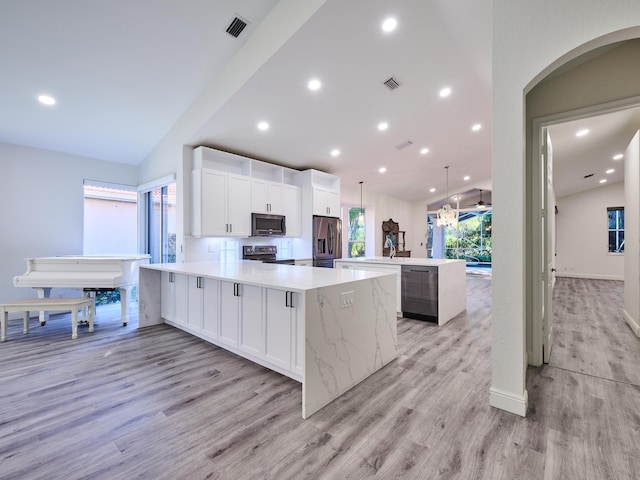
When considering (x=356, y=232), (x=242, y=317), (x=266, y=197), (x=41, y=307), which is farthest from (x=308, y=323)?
(x=356, y=232)

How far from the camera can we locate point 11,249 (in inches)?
168

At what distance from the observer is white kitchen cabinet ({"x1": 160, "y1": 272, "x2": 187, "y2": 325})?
3.47 meters

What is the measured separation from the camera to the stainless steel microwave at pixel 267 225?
5.09 metres

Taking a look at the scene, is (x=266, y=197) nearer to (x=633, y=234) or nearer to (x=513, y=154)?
(x=513, y=154)

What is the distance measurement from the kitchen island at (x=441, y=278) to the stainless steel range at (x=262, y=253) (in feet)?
Result: 4.43

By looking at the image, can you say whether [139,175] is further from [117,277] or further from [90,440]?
[90,440]

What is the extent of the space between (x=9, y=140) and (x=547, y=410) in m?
→ 7.03

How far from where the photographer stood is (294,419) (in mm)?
1852

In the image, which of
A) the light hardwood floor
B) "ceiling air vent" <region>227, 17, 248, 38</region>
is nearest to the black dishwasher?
the light hardwood floor

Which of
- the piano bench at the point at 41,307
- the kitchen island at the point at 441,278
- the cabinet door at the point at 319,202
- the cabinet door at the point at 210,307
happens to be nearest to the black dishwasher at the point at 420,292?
the kitchen island at the point at 441,278

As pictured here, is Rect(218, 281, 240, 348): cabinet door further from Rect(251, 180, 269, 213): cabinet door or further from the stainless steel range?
Rect(251, 180, 269, 213): cabinet door

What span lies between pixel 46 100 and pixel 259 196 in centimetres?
298

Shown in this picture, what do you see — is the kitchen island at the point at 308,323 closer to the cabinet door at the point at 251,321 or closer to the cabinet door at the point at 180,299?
the cabinet door at the point at 251,321

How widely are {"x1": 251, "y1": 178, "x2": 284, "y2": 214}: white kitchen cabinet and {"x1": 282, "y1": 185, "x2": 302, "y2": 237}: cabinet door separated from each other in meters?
0.09
